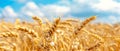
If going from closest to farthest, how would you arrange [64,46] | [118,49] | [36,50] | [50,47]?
[50,47], [36,50], [64,46], [118,49]

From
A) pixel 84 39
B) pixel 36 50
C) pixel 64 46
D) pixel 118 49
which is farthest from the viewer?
pixel 84 39

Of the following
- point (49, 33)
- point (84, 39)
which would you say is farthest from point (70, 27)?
point (49, 33)

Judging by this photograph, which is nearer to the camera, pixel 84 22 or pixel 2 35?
pixel 2 35

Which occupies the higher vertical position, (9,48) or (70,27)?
(70,27)

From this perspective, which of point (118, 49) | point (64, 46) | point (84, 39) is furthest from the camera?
point (84, 39)

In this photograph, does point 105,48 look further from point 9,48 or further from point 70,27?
point 9,48

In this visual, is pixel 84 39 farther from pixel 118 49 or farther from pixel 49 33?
pixel 49 33

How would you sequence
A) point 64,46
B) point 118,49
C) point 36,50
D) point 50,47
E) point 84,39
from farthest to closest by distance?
1. point 84,39
2. point 118,49
3. point 64,46
4. point 36,50
5. point 50,47

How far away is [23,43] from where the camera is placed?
4066 mm

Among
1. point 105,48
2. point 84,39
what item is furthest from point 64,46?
point 84,39

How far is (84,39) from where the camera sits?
5.52m

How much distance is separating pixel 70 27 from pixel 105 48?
646 mm

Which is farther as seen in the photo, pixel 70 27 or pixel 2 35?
pixel 70 27

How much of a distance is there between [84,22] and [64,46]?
0.38 meters
